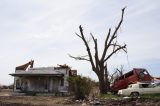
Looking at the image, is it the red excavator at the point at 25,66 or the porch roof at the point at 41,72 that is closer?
the porch roof at the point at 41,72

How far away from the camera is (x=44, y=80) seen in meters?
51.1

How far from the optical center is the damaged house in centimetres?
4854

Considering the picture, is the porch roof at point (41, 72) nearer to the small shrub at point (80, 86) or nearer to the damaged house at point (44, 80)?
the damaged house at point (44, 80)

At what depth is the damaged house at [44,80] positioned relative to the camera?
4854 centimetres

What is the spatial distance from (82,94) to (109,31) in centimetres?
824

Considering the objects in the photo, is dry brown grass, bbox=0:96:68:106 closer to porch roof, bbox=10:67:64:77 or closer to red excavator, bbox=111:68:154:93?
red excavator, bbox=111:68:154:93

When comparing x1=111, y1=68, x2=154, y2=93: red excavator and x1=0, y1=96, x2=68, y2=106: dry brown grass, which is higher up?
x1=111, y1=68, x2=154, y2=93: red excavator

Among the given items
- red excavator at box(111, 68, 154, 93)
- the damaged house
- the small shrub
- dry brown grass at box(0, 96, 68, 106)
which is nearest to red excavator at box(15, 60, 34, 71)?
the damaged house

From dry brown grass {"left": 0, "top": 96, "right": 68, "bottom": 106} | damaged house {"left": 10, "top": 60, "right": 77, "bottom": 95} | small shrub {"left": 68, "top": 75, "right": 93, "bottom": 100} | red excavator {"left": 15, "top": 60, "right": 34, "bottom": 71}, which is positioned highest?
red excavator {"left": 15, "top": 60, "right": 34, "bottom": 71}

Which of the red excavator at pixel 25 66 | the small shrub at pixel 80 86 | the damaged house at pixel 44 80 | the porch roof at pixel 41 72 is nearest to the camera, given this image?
the small shrub at pixel 80 86

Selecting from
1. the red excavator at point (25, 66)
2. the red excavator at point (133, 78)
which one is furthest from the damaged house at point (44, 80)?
the red excavator at point (133, 78)

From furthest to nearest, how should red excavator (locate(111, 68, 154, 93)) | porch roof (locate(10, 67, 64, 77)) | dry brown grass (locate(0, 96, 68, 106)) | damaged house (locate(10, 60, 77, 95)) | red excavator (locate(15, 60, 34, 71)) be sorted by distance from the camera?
red excavator (locate(15, 60, 34, 71))
damaged house (locate(10, 60, 77, 95))
porch roof (locate(10, 67, 64, 77))
red excavator (locate(111, 68, 154, 93))
dry brown grass (locate(0, 96, 68, 106))

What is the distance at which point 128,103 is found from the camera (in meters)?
24.7

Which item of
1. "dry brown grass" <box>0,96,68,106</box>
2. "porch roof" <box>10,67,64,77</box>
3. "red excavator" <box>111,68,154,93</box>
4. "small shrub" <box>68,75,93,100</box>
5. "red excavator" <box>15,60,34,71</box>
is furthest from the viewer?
"red excavator" <box>15,60,34,71</box>
